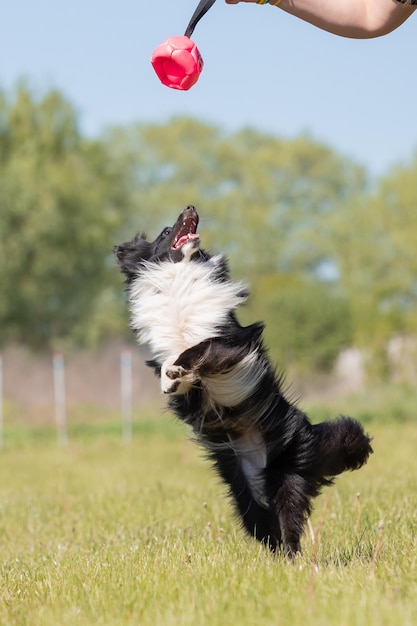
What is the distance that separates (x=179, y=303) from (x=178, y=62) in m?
1.29

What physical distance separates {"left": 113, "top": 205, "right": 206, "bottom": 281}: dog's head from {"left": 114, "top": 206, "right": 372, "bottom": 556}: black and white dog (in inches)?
2.2

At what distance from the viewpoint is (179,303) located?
16.6ft

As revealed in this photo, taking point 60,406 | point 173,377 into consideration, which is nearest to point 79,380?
point 60,406

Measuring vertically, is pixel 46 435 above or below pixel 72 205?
below

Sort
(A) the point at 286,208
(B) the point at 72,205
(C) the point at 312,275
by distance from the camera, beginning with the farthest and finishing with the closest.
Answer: (A) the point at 286,208
(C) the point at 312,275
(B) the point at 72,205

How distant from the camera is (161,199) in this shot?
1638 inches

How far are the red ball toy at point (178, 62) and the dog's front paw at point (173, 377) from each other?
4.99 feet

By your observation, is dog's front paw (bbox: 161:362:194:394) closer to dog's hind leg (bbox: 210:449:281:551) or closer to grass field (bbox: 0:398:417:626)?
dog's hind leg (bbox: 210:449:281:551)

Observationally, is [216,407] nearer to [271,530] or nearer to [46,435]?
[271,530]

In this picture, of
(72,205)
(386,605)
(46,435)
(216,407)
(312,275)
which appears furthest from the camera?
(312,275)

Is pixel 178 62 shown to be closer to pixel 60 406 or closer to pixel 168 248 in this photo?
pixel 168 248

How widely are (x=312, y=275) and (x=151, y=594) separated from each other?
122 ft

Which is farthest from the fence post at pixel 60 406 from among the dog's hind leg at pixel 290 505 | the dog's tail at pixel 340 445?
the dog's hind leg at pixel 290 505

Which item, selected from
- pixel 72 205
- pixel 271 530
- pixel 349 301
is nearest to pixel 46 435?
pixel 72 205
